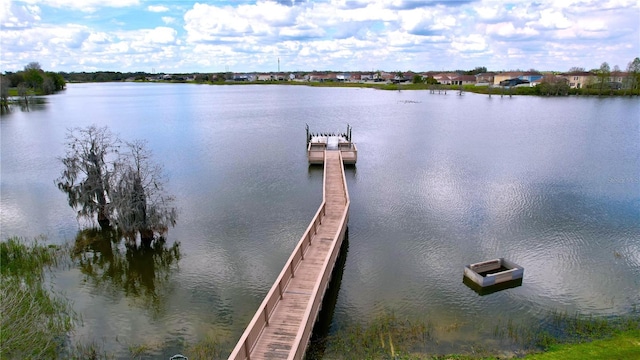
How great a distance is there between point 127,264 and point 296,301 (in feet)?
37.8

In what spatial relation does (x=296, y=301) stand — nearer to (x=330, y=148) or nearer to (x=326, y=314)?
(x=326, y=314)

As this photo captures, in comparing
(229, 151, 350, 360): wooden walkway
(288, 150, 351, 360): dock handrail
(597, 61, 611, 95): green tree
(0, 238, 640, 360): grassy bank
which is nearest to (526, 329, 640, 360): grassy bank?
(0, 238, 640, 360): grassy bank

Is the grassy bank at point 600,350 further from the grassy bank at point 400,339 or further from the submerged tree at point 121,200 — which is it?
the submerged tree at point 121,200

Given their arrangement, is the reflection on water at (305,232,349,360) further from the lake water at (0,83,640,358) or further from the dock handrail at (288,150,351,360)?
the dock handrail at (288,150,351,360)

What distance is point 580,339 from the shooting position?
47.8 feet

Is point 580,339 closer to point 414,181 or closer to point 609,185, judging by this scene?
point 414,181

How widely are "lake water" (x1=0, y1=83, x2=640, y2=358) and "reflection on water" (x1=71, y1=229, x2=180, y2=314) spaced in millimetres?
107

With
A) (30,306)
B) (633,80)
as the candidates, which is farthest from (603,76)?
(30,306)

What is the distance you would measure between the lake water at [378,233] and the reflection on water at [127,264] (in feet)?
0.35

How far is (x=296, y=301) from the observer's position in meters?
14.9

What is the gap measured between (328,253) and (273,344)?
5.97m

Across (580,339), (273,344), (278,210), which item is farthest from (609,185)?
(273,344)

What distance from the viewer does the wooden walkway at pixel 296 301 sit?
12214mm

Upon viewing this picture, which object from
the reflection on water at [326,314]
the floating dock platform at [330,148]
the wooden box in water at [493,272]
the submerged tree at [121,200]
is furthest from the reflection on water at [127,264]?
the floating dock platform at [330,148]
